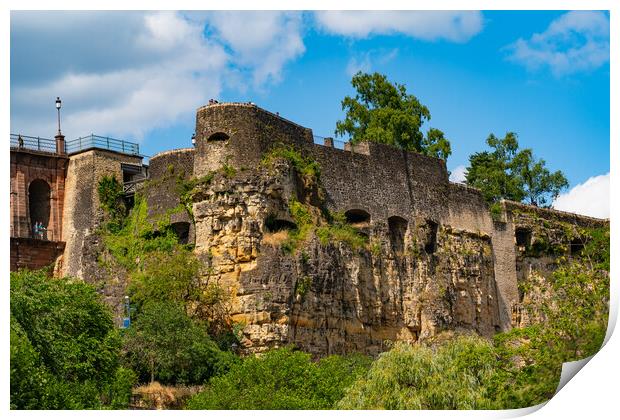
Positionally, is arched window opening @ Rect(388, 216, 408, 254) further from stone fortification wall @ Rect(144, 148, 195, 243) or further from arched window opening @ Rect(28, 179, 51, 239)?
arched window opening @ Rect(28, 179, 51, 239)

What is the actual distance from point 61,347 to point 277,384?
604 cm

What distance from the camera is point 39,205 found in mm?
48938

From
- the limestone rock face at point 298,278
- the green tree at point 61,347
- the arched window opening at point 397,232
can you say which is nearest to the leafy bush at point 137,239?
the limestone rock face at point 298,278

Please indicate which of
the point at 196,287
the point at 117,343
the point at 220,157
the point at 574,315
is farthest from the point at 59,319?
the point at 574,315

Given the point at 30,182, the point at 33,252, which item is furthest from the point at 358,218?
the point at 30,182

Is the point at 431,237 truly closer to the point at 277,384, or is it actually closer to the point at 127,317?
the point at 127,317

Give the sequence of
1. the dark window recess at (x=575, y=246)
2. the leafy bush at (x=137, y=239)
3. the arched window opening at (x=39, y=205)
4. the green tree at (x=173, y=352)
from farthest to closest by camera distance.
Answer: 1. the dark window recess at (x=575, y=246)
2. the arched window opening at (x=39, y=205)
3. the leafy bush at (x=137, y=239)
4. the green tree at (x=173, y=352)

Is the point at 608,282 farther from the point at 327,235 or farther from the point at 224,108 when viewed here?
the point at 224,108

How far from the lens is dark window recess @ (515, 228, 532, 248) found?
59.5m

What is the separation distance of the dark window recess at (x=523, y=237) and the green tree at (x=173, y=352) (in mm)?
20954

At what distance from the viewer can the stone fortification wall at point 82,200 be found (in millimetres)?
47750

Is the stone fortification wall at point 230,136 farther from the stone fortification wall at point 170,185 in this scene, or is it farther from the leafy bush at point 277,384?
the leafy bush at point 277,384

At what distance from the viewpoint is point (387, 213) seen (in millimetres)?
50625

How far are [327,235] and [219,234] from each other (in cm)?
372
